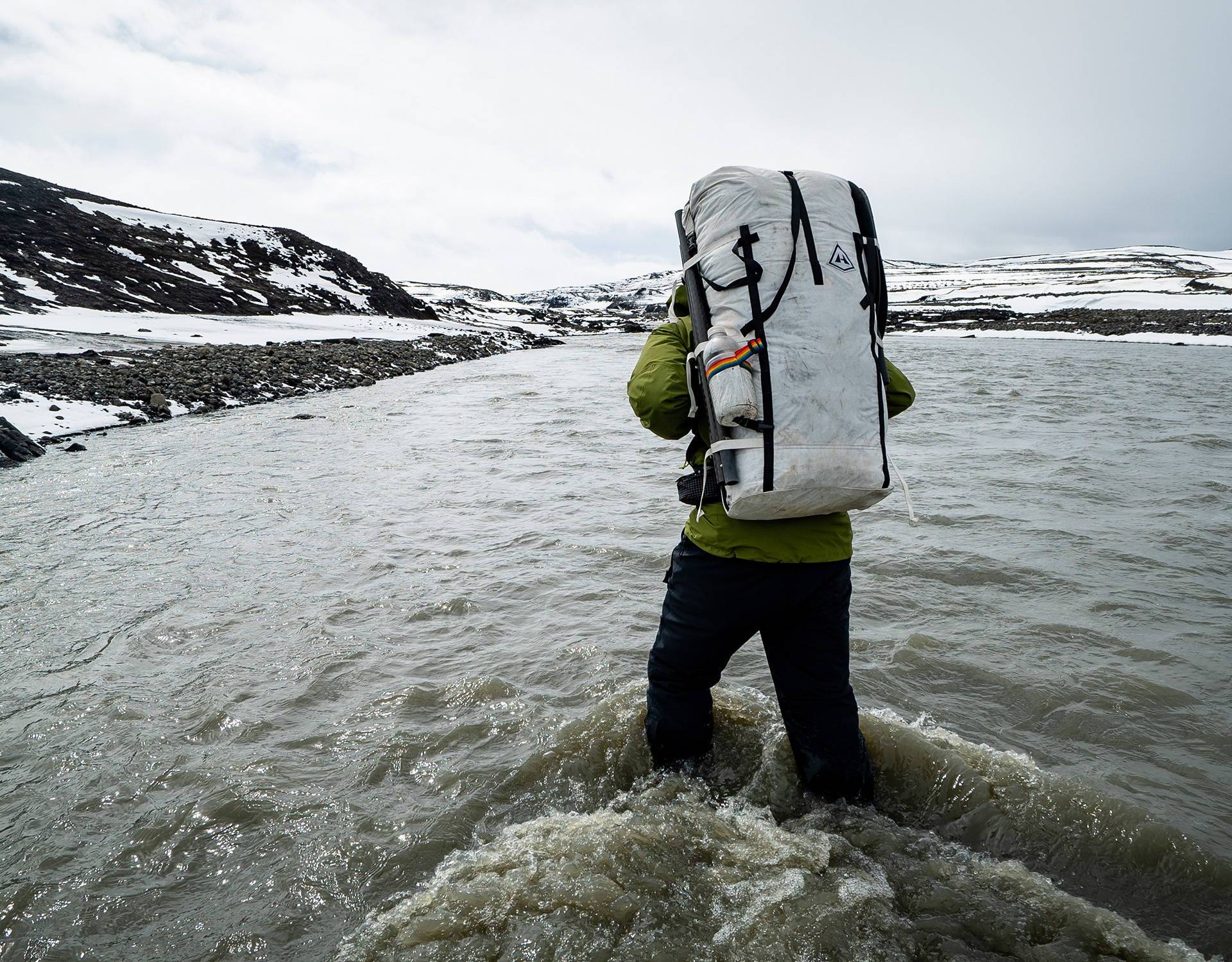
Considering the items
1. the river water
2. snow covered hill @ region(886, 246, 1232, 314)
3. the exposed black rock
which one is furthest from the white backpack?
snow covered hill @ region(886, 246, 1232, 314)

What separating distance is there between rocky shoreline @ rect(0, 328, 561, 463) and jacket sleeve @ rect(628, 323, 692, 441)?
1206 centimetres

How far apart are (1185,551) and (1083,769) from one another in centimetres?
429

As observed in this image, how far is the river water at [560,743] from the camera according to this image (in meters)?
2.73

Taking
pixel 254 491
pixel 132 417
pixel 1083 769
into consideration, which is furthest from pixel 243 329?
pixel 1083 769

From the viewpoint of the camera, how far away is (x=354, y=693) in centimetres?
450

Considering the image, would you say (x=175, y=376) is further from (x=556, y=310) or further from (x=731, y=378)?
(x=556, y=310)

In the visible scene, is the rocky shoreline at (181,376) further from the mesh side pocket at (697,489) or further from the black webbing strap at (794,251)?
the black webbing strap at (794,251)

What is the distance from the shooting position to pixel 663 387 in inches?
113

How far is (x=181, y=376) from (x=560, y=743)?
62.6 ft

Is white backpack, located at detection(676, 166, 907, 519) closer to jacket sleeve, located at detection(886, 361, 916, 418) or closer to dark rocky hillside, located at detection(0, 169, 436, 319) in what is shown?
jacket sleeve, located at detection(886, 361, 916, 418)

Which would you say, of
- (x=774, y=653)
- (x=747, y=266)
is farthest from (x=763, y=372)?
(x=774, y=653)

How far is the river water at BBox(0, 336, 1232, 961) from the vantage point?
8.97 feet

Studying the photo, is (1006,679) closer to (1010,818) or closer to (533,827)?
(1010,818)

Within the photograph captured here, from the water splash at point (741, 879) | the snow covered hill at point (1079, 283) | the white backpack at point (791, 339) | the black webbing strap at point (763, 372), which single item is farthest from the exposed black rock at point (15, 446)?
the snow covered hill at point (1079, 283)
